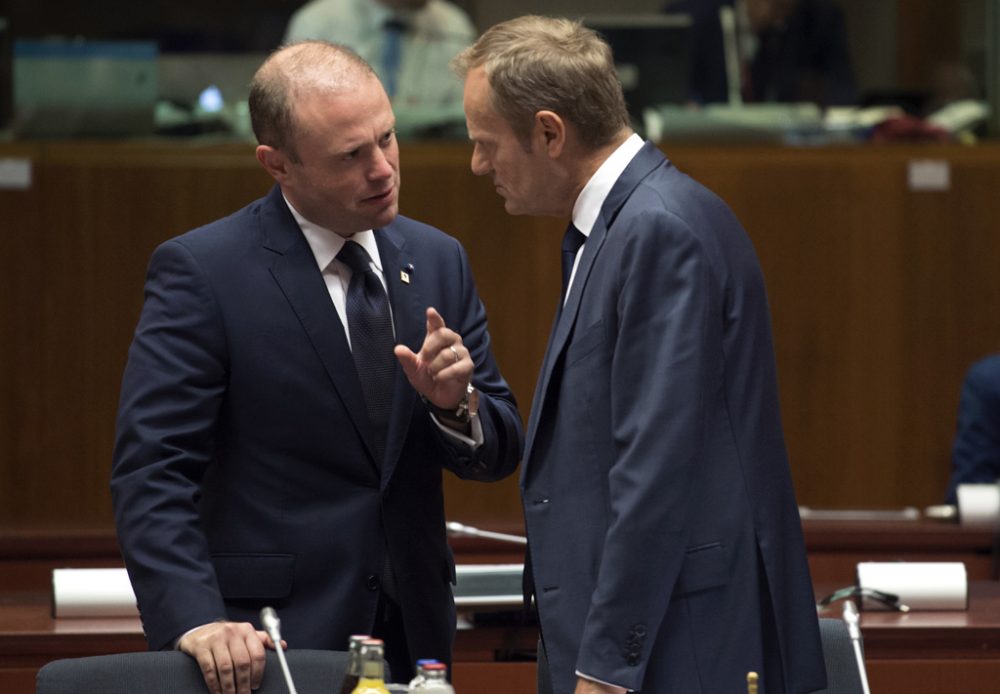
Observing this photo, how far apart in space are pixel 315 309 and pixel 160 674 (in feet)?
1.94

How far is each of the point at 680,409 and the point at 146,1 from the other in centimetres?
423

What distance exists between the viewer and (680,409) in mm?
1927

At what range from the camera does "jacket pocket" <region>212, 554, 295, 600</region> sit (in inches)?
90.7

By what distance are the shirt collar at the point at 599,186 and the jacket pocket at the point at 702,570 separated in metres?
0.44

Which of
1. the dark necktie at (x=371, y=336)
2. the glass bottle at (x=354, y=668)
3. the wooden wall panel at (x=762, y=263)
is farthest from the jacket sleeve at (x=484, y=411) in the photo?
the wooden wall panel at (x=762, y=263)

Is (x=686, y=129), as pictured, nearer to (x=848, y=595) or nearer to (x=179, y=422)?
(x=848, y=595)

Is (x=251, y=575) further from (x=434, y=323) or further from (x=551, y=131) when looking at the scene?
(x=551, y=131)

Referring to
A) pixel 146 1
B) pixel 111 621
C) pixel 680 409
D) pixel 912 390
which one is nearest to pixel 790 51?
pixel 912 390

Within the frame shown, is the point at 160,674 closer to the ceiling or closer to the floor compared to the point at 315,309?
closer to the floor

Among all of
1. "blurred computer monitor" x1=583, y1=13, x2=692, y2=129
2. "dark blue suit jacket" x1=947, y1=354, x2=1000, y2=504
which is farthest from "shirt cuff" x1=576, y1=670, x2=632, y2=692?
"blurred computer monitor" x1=583, y1=13, x2=692, y2=129

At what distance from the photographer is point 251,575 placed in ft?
7.56

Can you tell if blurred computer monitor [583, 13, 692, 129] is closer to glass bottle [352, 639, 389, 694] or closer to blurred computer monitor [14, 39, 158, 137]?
blurred computer monitor [14, 39, 158, 137]

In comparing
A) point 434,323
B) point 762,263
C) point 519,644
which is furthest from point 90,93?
point 434,323

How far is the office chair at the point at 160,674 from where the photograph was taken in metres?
2.00
